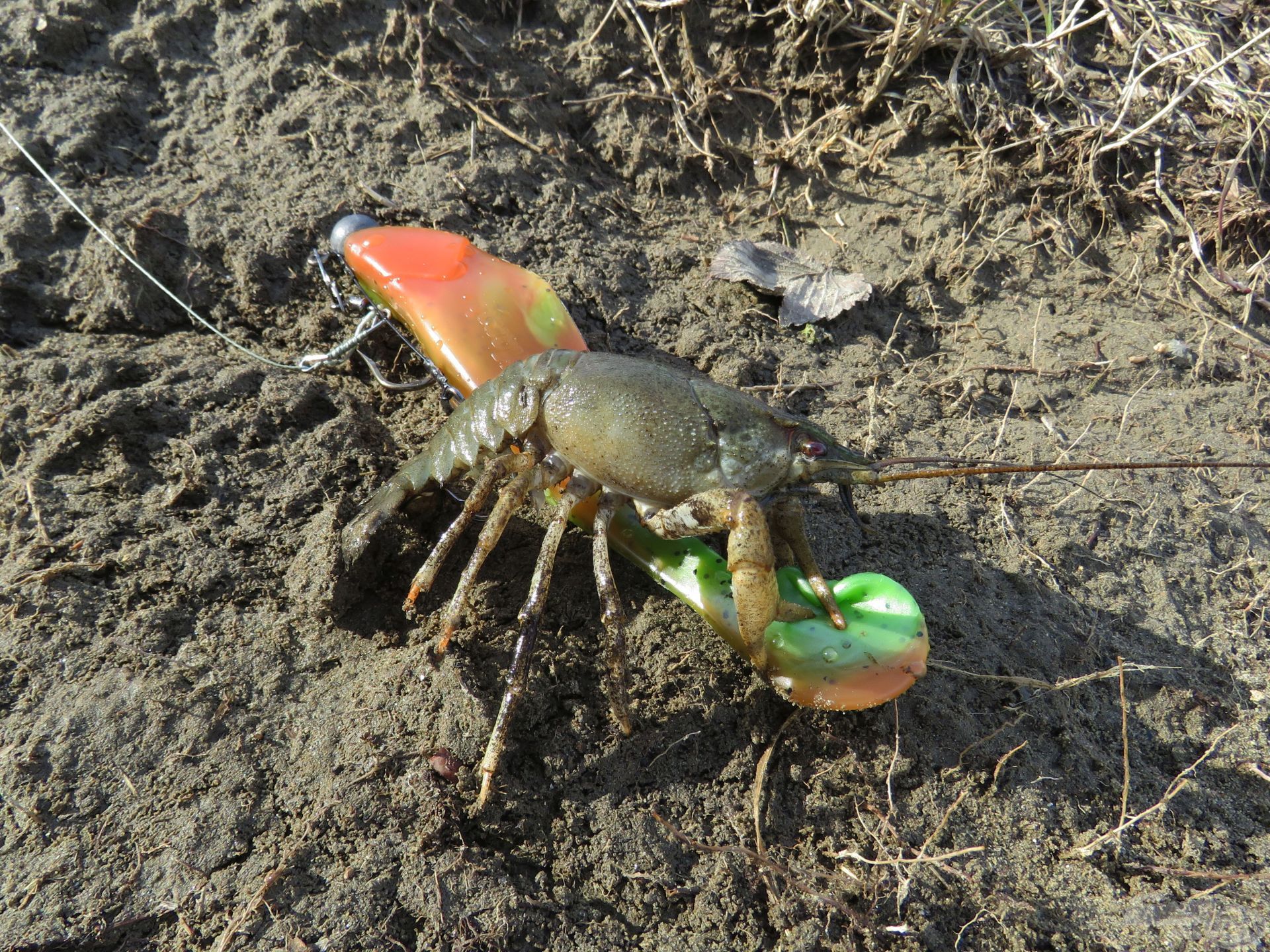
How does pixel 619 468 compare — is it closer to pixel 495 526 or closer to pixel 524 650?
pixel 495 526

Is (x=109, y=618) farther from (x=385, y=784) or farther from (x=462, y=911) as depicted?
(x=462, y=911)

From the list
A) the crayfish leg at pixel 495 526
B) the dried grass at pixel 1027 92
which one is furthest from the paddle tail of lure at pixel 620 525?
the dried grass at pixel 1027 92

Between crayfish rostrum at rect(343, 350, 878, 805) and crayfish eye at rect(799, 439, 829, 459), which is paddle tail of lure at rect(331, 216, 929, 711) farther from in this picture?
crayfish eye at rect(799, 439, 829, 459)

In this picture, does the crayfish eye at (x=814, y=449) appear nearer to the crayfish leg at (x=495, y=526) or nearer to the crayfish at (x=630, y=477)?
the crayfish at (x=630, y=477)

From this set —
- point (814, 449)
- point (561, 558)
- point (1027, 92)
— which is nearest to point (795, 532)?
point (814, 449)

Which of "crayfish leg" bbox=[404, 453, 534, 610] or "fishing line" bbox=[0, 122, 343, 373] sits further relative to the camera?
"fishing line" bbox=[0, 122, 343, 373]

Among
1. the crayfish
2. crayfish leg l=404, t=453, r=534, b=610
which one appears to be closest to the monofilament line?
the crayfish
